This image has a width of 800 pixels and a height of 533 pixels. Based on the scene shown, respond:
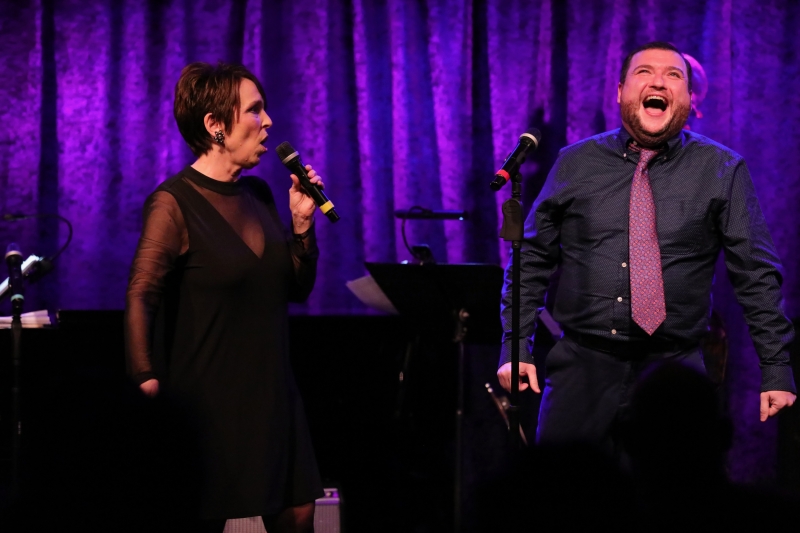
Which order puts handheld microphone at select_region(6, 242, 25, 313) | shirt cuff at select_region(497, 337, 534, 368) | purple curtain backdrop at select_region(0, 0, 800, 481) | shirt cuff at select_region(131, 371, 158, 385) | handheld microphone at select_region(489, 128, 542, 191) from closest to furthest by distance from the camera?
1. shirt cuff at select_region(131, 371, 158, 385)
2. handheld microphone at select_region(489, 128, 542, 191)
3. shirt cuff at select_region(497, 337, 534, 368)
4. handheld microphone at select_region(6, 242, 25, 313)
5. purple curtain backdrop at select_region(0, 0, 800, 481)

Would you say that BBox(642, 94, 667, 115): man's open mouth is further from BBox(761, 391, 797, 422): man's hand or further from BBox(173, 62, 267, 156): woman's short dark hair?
BBox(173, 62, 267, 156): woman's short dark hair

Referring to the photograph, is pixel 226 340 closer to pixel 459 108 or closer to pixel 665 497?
pixel 665 497

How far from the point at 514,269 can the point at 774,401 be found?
90 centimetres

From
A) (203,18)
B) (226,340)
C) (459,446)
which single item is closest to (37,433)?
(226,340)

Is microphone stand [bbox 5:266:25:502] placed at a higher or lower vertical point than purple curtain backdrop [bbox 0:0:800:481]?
lower

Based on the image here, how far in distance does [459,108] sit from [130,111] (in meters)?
1.61

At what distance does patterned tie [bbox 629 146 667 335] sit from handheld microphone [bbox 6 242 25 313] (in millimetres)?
2307

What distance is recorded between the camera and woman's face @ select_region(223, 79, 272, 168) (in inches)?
107

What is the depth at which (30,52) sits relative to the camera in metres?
4.34

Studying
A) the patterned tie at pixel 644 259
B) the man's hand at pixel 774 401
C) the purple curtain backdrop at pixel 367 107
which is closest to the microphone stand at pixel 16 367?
the purple curtain backdrop at pixel 367 107

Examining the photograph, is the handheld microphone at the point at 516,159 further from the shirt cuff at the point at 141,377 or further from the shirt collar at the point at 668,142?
the shirt cuff at the point at 141,377

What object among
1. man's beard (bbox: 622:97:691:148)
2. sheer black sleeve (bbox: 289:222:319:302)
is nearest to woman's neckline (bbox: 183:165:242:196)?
sheer black sleeve (bbox: 289:222:319:302)

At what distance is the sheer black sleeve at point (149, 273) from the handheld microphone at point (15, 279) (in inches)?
46.2

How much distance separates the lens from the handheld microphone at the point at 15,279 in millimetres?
3471
